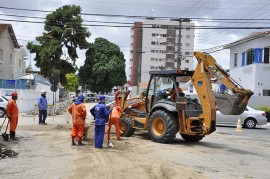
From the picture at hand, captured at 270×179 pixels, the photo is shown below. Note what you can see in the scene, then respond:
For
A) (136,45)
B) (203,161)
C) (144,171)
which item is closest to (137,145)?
(203,161)

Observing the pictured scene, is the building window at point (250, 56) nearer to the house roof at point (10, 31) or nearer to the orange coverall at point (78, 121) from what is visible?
the house roof at point (10, 31)

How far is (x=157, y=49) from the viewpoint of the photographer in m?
111

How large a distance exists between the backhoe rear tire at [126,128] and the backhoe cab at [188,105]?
0.21 m

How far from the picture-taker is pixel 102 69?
62.9 m

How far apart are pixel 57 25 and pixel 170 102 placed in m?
39.0

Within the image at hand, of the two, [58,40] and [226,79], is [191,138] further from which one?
[58,40]

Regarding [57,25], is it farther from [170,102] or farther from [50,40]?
[170,102]

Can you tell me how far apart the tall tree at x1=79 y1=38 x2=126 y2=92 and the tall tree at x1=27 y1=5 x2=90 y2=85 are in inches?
469

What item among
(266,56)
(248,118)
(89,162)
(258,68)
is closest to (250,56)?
(266,56)

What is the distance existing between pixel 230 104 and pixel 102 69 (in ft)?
169

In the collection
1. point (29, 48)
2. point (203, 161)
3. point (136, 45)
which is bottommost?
point (203, 161)

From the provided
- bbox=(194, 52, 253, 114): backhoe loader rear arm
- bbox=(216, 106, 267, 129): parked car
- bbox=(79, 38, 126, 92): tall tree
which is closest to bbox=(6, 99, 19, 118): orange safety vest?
bbox=(194, 52, 253, 114): backhoe loader rear arm

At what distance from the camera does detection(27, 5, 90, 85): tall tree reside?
48562 mm

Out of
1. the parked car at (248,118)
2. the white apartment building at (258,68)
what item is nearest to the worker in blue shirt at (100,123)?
the parked car at (248,118)
